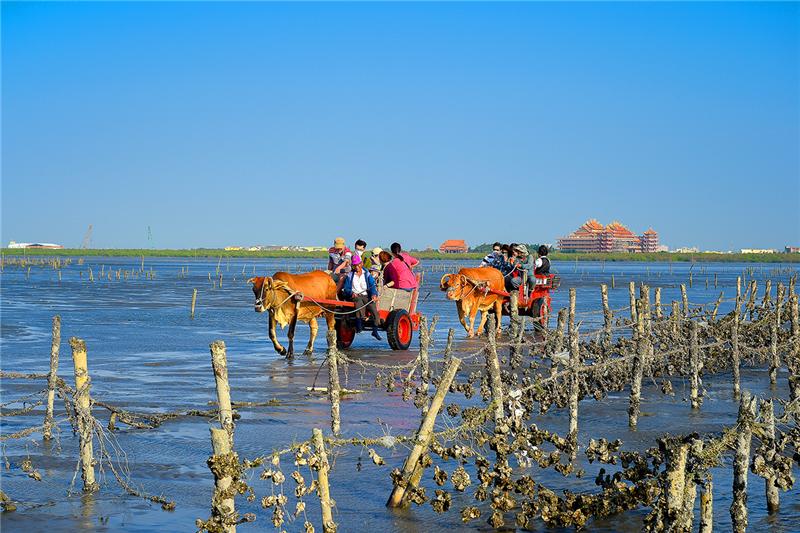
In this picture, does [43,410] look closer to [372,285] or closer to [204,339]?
[372,285]

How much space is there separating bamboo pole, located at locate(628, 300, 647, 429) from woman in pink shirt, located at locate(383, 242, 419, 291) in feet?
27.7

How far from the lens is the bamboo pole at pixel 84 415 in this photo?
364 inches

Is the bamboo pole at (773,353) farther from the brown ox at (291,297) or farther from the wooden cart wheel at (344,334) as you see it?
the wooden cart wheel at (344,334)

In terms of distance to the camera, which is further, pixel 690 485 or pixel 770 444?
pixel 770 444

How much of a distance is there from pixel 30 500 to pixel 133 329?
62.7 feet

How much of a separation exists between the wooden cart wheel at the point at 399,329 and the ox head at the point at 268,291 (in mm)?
2444

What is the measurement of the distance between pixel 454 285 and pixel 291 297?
5186 mm

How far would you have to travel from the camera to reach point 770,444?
29.0ft

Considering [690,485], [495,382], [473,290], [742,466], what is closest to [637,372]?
[495,382]

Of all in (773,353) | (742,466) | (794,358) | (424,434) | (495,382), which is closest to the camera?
(742,466)

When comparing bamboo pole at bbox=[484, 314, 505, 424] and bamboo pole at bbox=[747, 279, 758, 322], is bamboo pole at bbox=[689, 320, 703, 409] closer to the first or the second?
bamboo pole at bbox=[484, 314, 505, 424]

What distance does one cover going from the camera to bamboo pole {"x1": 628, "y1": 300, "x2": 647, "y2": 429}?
12648 mm

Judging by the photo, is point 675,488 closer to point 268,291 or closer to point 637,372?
point 637,372

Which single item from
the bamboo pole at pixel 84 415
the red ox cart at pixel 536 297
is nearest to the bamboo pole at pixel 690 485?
the bamboo pole at pixel 84 415
